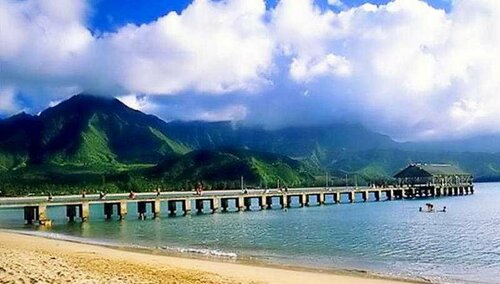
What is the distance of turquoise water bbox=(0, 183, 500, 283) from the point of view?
30.6 metres

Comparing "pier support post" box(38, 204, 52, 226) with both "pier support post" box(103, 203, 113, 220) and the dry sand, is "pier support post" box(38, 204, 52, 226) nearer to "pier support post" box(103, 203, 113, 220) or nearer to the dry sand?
"pier support post" box(103, 203, 113, 220)

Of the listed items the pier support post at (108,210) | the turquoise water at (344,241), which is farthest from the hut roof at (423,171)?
the pier support post at (108,210)

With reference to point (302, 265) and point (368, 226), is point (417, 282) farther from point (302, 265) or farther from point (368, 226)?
point (368, 226)

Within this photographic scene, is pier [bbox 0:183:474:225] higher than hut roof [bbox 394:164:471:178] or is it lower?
lower

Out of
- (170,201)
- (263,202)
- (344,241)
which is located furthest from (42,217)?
(263,202)

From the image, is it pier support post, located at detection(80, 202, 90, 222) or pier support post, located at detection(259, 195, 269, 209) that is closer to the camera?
pier support post, located at detection(80, 202, 90, 222)

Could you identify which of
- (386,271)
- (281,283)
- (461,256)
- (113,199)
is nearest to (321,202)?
(113,199)

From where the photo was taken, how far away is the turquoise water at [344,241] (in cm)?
3064

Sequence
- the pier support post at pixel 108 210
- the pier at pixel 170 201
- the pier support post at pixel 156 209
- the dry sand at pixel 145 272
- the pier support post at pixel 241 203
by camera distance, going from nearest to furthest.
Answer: the dry sand at pixel 145 272
the pier at pixel 170 201
the pier support post at pixel 108 210
the pier support post at pixel 156 209
the pier support post at pixel 241 203

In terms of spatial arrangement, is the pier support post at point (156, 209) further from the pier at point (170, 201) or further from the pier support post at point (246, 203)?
the pier support post at point (246, 203)

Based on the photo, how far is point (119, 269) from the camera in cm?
2408

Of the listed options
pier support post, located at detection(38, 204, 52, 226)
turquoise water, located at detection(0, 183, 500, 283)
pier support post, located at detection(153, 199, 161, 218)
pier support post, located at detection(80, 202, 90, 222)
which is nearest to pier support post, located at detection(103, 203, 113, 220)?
pier support post, located at detection(80, 202, 90, 222)

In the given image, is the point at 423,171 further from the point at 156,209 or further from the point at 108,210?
the point at 108,210

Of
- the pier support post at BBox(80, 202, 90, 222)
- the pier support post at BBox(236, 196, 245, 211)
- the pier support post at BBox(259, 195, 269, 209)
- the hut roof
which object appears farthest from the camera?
the hut roof
